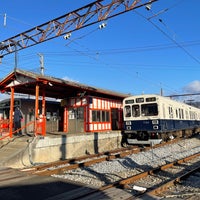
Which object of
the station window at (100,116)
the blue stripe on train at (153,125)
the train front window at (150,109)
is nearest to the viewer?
the blue stripe on train at (153,125)

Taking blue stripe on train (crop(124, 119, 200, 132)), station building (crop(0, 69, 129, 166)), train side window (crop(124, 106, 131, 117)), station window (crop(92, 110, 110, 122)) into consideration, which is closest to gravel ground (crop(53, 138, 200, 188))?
blue stripe on train (crop(124, 119, 200, 132))

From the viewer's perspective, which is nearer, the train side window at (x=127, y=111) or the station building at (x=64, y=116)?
the station building at (x=64, y=116)

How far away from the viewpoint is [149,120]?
55.0 ft

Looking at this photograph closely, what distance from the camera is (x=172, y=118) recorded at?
18344 millimetres

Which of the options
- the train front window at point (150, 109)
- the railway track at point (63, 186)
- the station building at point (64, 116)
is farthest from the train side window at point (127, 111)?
the railway track at point (63, 186)

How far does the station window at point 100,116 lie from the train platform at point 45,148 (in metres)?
2.04

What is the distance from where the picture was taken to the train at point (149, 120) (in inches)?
650

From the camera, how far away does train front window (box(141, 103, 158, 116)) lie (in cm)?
1662

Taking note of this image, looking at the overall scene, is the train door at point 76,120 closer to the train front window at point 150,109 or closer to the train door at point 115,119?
the train door at point 115,119

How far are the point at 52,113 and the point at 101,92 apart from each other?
459 cm

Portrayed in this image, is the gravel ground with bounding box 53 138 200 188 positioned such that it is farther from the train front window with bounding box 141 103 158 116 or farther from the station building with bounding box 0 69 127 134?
the station building with bounding box 0 69 127 134

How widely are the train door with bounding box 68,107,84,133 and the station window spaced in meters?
0.86

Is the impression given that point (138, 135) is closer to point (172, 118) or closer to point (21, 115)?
point (172, 118)

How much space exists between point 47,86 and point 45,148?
485 cm
